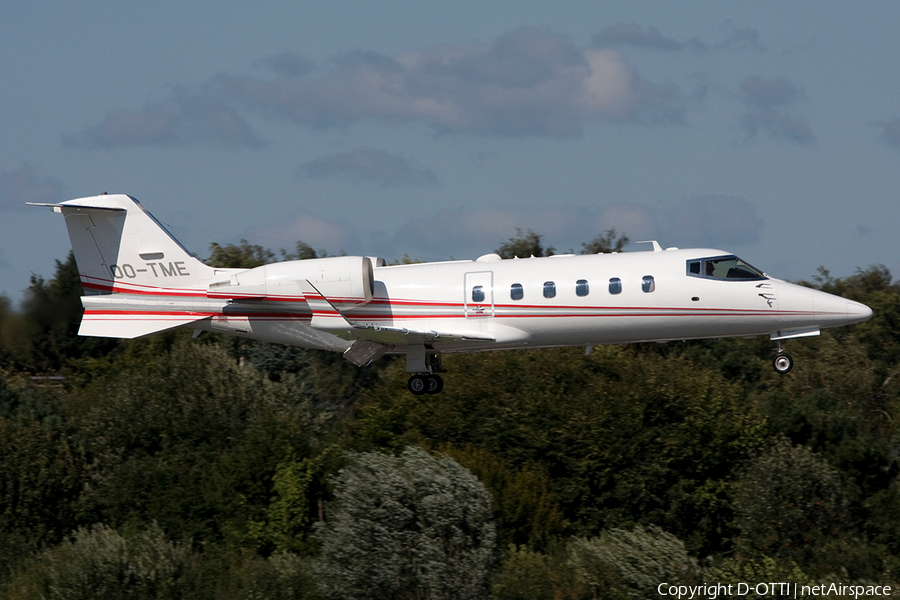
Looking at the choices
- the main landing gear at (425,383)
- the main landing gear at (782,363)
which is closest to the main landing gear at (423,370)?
the main landing gear at (425,383)

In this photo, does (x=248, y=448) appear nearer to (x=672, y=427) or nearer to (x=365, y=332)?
(x=672, y=427)

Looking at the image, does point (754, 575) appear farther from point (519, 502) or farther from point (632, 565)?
point (519, 502)

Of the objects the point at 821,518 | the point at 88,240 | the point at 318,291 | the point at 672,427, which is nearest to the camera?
the point at 318,291

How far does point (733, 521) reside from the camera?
1960 inches

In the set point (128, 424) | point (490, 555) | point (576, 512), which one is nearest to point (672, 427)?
point (576, 512)

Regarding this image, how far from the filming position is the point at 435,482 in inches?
1689

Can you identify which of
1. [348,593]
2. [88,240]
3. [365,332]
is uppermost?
[88,240]

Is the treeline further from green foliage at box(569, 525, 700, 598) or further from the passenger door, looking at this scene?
the passenger door

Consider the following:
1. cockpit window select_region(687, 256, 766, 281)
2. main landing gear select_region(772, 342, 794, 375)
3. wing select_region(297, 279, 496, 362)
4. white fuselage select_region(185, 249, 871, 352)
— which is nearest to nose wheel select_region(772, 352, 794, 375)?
main landing gear select_region(772, 342, 794, 375)

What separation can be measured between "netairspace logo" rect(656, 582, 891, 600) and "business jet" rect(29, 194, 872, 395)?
15.3 metres

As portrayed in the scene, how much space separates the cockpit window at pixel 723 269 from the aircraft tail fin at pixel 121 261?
36.7 ft

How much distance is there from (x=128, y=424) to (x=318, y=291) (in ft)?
99.8

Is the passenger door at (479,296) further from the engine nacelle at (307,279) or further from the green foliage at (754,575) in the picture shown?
the green foliage at (754,575)

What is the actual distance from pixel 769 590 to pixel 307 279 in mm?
21500
